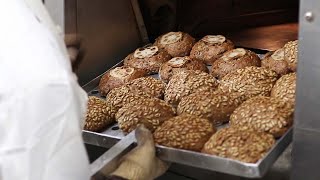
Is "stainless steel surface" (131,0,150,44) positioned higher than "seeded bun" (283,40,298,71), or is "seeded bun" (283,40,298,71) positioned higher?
"stainless steel surface" (131,0,150,44)

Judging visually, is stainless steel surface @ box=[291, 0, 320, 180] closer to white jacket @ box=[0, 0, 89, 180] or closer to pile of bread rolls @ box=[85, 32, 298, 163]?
pile of bread rolls @ box=[85, 32, 298, 163]

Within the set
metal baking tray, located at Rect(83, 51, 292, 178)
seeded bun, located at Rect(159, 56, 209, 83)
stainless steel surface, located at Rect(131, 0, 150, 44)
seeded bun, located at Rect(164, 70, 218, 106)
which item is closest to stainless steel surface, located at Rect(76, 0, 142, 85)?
stainless steel surface, located at Rect(131, 0, 150, 44)

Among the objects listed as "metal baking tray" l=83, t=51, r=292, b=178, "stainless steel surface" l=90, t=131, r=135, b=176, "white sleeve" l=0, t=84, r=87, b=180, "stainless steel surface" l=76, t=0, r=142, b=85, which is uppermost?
"white sleeve" l=0, t=84, r=87, b=180

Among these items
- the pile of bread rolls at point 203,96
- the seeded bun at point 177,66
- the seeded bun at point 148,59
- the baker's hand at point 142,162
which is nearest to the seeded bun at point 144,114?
the pile of bread rolls at point 203,96

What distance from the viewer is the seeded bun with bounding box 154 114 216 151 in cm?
123

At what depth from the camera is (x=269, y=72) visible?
1.53 meters

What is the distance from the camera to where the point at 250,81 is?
148 centimetres

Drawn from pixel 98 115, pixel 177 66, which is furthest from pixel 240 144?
pixel 177 66

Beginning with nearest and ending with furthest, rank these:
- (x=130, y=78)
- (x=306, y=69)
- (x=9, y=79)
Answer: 1. (x=9, y=79)
2. (x=306, y=69)
3. (x=130, y=78)

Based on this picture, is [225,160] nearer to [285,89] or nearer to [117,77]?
[285,89]

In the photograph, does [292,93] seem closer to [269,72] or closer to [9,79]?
[269,72]

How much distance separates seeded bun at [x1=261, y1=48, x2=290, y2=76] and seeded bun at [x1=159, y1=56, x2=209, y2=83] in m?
0.20

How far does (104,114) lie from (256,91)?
1.41ft

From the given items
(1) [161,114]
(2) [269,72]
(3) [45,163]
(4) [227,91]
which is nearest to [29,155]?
(3) [45,163]
